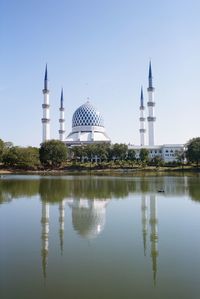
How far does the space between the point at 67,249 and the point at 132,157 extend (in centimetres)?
5480

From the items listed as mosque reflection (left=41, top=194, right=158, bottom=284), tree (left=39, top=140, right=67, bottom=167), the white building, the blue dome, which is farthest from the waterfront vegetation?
mosque reflection (left=41, top=194, right=158, bottom=284)

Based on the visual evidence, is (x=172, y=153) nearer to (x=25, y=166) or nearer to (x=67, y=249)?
(x=25, y=166)

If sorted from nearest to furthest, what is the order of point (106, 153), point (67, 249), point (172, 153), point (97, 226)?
point (67, 249) → point (97, 226) → point (106, 153) → point (172, 153)

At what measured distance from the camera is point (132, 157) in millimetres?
62656

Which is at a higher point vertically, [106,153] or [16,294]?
[106,153]

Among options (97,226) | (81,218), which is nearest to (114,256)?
(97,226)

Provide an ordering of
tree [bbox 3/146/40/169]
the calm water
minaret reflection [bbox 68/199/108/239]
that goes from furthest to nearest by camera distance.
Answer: tree [bbox 3/146/40/169], minaret reflection [bbox 68/199/108/239], the calm water

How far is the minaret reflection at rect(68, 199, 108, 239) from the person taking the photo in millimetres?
10375

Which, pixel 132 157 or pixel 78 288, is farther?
pixel 132 157

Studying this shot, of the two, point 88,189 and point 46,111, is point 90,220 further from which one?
point 46,111

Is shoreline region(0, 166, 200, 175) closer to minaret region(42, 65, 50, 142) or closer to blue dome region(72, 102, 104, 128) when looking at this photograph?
minaret region(42, 65, 50, 142)

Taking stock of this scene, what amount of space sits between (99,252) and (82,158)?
58.7 metres

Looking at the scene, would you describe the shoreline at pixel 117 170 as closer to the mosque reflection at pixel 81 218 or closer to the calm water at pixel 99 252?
the mosque reflection at pixel 81 218

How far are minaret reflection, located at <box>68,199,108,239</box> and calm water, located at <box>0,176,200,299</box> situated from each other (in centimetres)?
3
